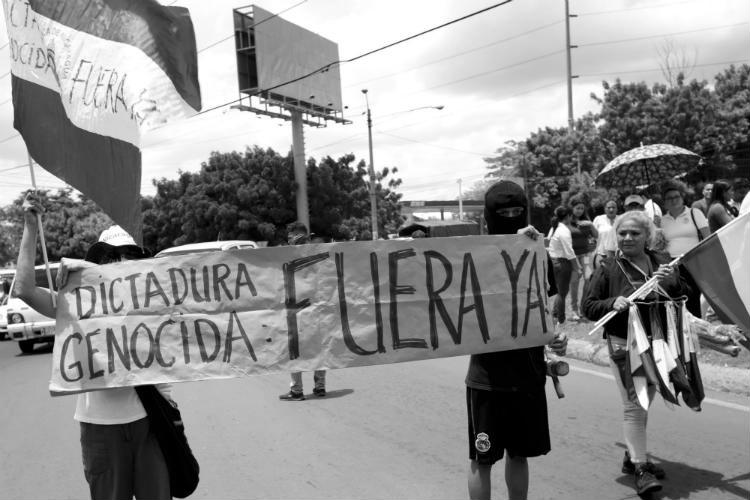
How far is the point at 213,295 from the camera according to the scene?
10.8 ft

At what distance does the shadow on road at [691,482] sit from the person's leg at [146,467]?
2.83 meters

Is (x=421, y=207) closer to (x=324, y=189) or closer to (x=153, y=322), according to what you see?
(x=324, y=189)

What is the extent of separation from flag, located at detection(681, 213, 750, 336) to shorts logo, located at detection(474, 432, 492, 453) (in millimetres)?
1644

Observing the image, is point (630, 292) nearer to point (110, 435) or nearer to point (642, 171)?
point (110, 435)

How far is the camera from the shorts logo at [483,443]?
3.39m

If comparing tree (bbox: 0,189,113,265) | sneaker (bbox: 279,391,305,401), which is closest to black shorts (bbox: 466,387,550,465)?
sneaker (bbox: 279,391,305,401)

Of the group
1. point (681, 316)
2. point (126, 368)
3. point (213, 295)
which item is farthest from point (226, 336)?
point (681, 316)

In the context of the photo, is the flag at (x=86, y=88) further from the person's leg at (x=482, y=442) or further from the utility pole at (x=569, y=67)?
the utility pole at (x=569, y=67)

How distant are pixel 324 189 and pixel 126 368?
37037mm

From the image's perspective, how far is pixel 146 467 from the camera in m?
2.99

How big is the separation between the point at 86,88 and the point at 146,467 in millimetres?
1775

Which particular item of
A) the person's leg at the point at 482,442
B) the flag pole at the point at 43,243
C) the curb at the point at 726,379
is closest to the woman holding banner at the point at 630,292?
the person's leg at the point at 482,442

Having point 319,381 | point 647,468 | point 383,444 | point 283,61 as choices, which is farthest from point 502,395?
point 283,61

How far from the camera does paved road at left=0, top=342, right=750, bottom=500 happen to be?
4402mm
